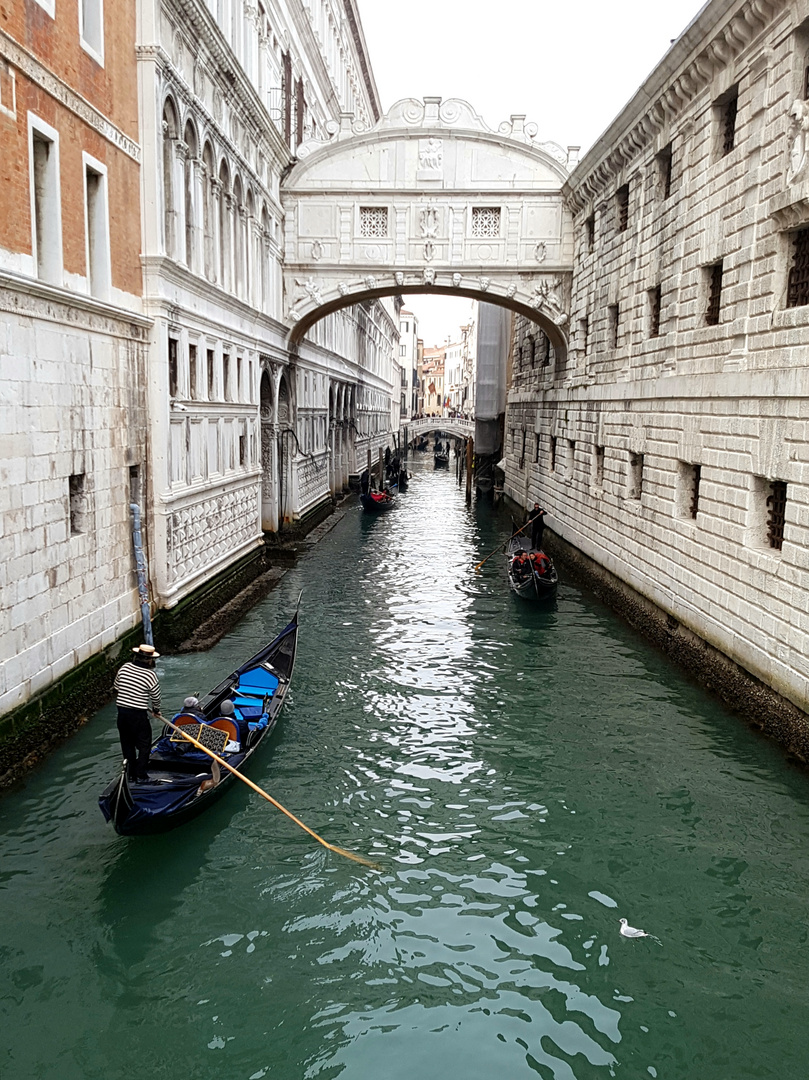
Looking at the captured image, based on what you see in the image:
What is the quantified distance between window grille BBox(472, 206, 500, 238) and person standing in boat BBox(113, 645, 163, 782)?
12549 mm

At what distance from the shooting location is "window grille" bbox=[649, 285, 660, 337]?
39.1 feet

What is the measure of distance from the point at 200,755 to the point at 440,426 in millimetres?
46458

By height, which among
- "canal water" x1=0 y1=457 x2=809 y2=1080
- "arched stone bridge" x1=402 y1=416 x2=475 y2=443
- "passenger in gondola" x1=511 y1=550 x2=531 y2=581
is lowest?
"canal water" x1=0 y1=457 x2=809 y2=1080

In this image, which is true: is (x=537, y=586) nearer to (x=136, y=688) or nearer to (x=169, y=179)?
(x=169, y=179)

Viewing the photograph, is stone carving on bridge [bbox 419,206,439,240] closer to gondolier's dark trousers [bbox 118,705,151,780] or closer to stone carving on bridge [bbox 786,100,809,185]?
stone carving on bridge [bbox 786,100,809,185]

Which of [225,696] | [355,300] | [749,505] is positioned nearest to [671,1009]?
[225,696]

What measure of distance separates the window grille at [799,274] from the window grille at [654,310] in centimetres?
391

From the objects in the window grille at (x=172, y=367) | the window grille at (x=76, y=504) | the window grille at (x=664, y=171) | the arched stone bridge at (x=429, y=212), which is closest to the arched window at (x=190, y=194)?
the window grille at (x=172, y=367)

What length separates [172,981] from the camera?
4492 millimetres

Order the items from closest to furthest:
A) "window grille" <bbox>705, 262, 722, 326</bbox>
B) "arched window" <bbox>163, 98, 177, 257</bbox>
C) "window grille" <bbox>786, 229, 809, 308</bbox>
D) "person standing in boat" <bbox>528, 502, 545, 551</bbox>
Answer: "window grille" <bbox>786, 229, 809, 308</bbox>, "arched window" <bbox>163, 98, 177, 257</bbox>, "window grille" <bbox>705, 262, 722, 326</bbox>, "person standing in boat" <bbox>528, 502, 545, 551</bbox>

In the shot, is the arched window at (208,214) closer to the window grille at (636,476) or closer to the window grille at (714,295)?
the window grille at (714,295)

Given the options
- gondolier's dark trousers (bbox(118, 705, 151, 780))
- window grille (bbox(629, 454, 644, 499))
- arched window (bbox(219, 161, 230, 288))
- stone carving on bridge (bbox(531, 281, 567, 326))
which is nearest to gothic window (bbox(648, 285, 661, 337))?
window grille (bbox(629, 454, 644, 499))

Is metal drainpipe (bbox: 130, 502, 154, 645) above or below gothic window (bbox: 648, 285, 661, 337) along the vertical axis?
below

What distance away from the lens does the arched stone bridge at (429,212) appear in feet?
51.7
